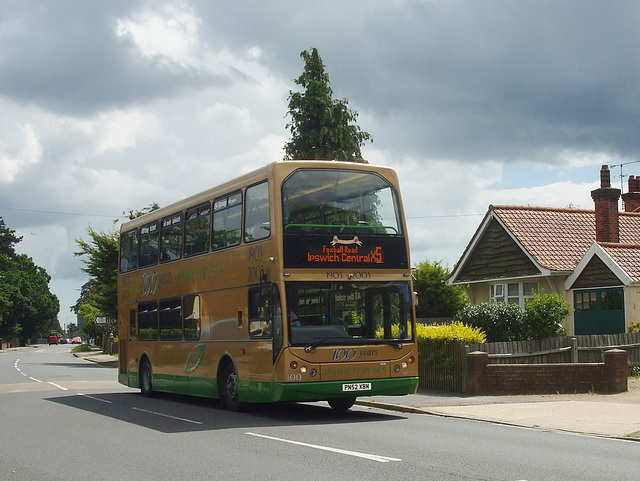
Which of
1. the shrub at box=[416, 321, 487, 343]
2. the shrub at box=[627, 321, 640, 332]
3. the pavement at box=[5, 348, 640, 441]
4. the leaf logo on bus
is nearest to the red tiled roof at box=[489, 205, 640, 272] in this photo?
the shrub at box=[627, 321, 640, 332]

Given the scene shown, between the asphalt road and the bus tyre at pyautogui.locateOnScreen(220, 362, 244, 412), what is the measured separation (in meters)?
0.21

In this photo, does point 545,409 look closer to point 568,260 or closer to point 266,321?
point 266,321

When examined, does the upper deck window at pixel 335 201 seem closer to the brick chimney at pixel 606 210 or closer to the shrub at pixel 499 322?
the shrub at pixel 499 322

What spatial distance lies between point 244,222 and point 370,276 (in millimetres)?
2548

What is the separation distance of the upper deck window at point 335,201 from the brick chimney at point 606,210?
16212 mm

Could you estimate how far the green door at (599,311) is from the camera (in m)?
26.3

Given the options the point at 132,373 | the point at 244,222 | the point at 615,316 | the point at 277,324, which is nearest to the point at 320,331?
the point at 277,324

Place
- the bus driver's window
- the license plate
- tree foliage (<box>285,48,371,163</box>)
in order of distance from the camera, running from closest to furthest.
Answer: the license plate → the bus driver's window → tree foliage (<box>285,48,371,163</box>)

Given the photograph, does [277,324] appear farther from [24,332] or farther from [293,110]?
[24,332]

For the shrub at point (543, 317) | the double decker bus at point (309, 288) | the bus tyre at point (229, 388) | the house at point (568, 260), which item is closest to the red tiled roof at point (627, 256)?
the house at point (568, 260)

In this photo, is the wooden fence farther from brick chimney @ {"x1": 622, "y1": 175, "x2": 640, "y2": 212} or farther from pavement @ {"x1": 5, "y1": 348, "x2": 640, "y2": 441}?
brick chimney @ {"x1": 622, "y1": 175, "x2": 640, "y2": 212}

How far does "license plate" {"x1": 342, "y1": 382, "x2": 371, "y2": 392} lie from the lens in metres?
14.9

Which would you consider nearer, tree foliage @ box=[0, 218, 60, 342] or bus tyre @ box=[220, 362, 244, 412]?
bus tyre @ box=[220, 362, 244, 412]

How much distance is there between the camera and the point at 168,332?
20.1 meters
